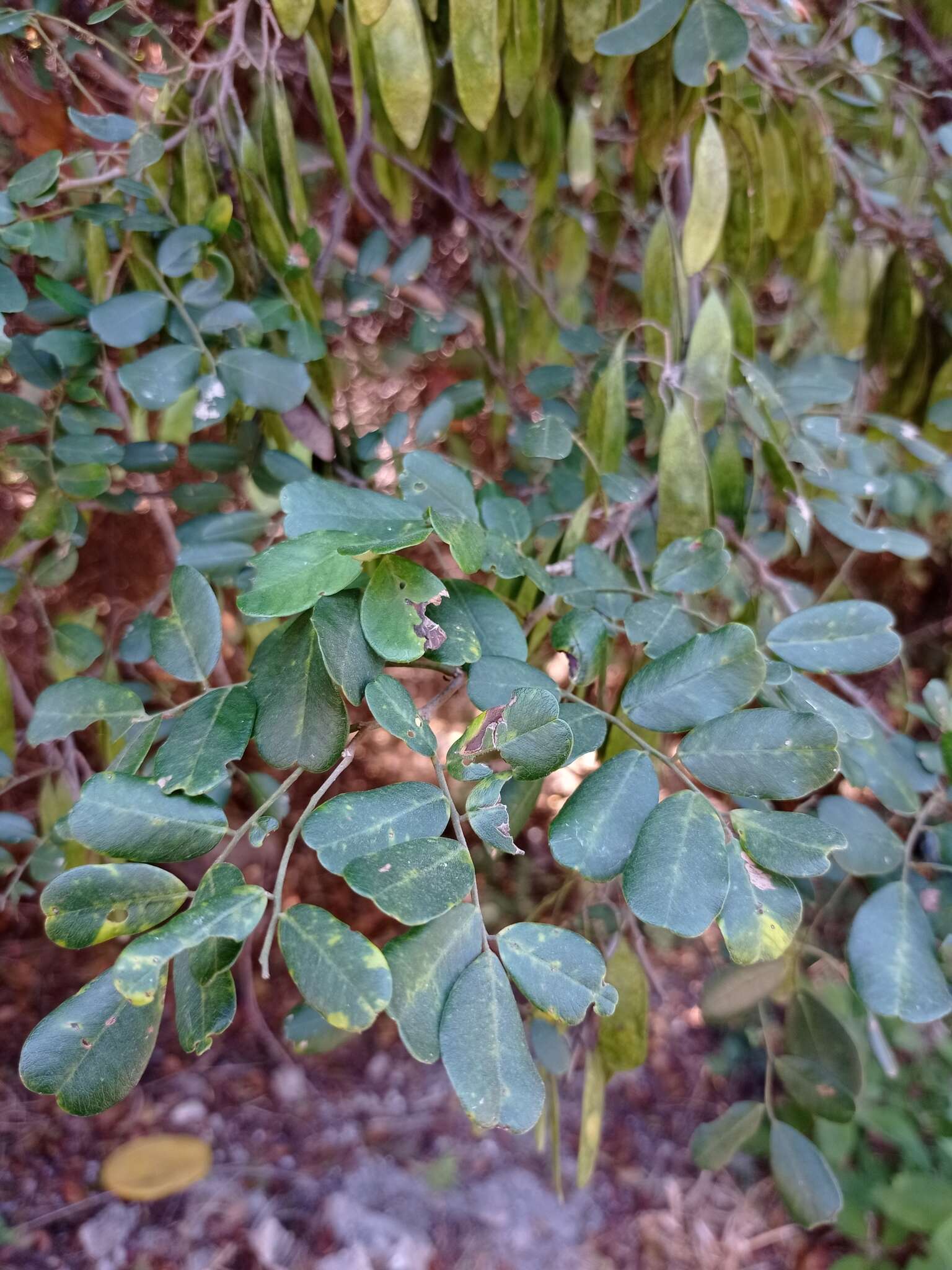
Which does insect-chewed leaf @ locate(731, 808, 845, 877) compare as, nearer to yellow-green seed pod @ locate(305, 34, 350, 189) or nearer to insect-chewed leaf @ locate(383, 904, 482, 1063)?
insect-chewed leaf @ locate(383, 904, 482, 1063)

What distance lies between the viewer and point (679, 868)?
13.8 inches

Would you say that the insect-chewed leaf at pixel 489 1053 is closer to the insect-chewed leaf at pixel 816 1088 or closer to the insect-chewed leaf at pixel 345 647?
the insect-chewed leaf at pixel 345 647

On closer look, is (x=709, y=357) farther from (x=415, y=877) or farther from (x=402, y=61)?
(x=415, y=877)

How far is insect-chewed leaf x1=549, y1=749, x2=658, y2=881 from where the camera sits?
0.36 m

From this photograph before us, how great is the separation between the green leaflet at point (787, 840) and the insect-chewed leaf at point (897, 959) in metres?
A: 0.12

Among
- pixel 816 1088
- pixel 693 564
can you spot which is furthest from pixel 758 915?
pixel 816 1088

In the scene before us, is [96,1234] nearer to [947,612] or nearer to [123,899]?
[123,899]

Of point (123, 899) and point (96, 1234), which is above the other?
point (123, 899)

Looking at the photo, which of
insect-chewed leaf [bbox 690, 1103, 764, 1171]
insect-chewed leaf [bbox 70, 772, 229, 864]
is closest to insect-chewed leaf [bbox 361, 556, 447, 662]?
insect-chewed leaf [bbox 70, 772, 229, 864]

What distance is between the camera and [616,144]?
1106 mm

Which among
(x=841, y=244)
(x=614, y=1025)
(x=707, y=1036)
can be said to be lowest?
(x=707, y=1036)

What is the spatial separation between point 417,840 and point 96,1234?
1.05 meters

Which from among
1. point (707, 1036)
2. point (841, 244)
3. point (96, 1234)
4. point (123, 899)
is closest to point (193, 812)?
point (123, 899)

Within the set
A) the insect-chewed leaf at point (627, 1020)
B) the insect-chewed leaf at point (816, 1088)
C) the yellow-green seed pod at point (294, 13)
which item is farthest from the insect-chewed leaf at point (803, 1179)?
the yellow-green seed pod at point (294, 13)
